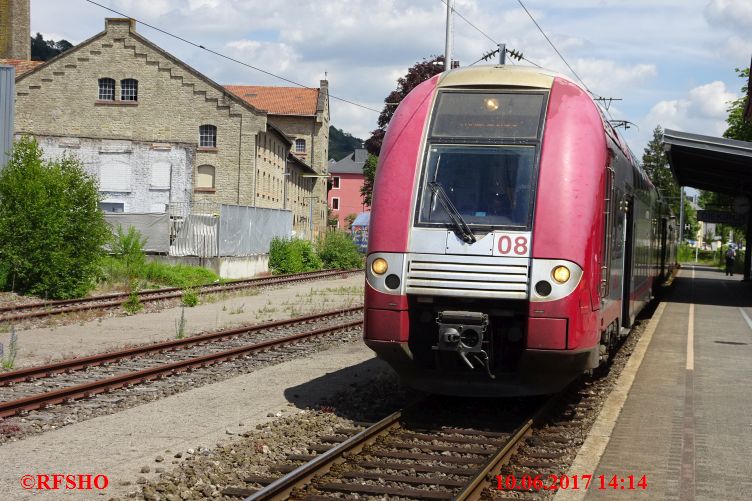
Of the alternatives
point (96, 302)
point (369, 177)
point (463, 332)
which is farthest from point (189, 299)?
point (369, 177)

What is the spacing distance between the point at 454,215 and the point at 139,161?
128ft

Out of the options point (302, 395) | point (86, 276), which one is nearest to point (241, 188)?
point (86, 276)

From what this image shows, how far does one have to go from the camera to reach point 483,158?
8.94 m

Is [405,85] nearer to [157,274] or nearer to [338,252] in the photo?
[338,252]

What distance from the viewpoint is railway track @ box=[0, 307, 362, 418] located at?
1012 cm

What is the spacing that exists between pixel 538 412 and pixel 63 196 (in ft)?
54.6

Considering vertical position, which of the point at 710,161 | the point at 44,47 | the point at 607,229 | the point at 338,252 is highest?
the point at 44,47

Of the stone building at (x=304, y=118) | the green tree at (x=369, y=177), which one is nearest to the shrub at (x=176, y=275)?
the green tree at (x=369, y=177)

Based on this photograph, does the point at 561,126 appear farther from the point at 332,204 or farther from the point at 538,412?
the point at 332,204

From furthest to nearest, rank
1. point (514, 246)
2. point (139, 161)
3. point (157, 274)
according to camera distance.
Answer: point (139, 161), point (157, 274), point (514, 246)

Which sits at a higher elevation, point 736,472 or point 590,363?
point 590,363

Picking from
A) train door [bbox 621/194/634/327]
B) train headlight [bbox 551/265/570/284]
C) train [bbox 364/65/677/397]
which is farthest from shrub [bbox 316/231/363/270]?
train headlight [bbox 551/265/570/284]

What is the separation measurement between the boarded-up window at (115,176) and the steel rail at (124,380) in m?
31.4

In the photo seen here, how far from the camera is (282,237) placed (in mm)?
42469
